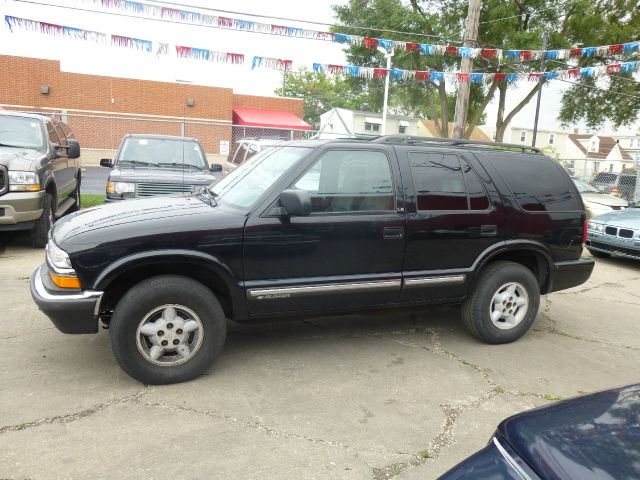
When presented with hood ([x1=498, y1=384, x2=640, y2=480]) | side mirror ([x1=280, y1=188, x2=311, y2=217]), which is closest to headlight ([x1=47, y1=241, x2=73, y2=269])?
side mirror ([x1=280, y1=188, x2=311, y2=217])

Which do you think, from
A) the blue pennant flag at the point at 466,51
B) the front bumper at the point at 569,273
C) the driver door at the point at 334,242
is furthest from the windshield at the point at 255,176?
the blue pennant flag at the point at 466,51

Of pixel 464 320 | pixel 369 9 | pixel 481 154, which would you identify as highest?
pixel 369 9

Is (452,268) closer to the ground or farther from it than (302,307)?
farther from it

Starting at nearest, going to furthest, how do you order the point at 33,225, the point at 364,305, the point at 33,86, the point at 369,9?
the point at 364,305, the point at 33,225, the point at 369,9, the point at 33,86

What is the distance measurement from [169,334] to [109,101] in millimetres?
27318

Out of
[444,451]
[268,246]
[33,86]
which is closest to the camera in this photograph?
[444,451]

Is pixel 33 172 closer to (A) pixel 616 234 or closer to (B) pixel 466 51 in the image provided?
(A) pixel 616 234

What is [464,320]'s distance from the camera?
15.5ft

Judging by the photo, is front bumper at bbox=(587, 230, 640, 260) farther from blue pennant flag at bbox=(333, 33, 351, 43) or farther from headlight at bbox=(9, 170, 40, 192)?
headlight at bbox=(9, 170, 40, 192)

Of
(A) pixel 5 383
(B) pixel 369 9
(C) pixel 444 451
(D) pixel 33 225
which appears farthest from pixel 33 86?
(C) pixel 444 451

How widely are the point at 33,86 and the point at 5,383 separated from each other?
27.4m

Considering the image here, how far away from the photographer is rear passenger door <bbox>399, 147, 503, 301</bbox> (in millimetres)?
4188

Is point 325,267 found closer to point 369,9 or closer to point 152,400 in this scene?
point 152,400

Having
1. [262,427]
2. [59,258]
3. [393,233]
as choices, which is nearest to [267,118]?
[393,233]
